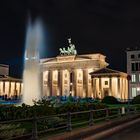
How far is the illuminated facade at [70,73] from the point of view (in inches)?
5118

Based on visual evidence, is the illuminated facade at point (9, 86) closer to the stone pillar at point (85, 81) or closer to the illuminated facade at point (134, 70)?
the stone pillar at point (85, 81)

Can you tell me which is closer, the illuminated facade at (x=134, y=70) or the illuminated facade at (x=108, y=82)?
the illuminated facade at (x=108, y=82)

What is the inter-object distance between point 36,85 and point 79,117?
13671 millimetres

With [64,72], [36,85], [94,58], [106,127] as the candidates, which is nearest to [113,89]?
[94,58]

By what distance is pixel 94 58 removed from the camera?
129125mm

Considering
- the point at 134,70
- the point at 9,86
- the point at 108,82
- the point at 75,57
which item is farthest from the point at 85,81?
the point at 9,86

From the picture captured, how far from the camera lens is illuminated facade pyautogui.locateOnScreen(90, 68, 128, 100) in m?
112

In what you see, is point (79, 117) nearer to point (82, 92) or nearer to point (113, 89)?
point (113, 89)

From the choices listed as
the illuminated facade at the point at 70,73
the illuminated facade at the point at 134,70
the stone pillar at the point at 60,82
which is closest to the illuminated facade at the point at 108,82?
the illuminated facade at the point at 134,70

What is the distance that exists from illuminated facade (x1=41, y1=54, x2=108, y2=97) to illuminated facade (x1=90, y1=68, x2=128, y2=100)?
12.5m

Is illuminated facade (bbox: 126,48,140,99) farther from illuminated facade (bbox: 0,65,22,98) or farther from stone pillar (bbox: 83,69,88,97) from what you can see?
illuminated facade (bbox: 0,65,22,98)

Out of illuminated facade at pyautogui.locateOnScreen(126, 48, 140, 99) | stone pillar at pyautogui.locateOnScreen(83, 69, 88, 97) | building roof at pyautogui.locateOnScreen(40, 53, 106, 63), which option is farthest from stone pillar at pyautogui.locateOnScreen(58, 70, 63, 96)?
illuminated facade at pyautogui.locateOnScreen(126, 48, 140, 99)

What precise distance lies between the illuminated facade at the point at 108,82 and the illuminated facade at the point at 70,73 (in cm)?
1249

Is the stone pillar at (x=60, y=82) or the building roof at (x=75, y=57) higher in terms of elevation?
the building roof at (x=75, y=57)
